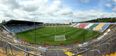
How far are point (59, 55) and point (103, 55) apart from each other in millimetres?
3267

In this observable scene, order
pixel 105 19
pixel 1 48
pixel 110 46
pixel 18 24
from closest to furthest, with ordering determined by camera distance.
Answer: pixel 1 48, pixel 110 46, pixel 18 24, pixel 105 19

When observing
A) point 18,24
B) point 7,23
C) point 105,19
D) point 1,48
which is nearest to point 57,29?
point 18,24

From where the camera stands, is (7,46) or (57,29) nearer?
(7,46)

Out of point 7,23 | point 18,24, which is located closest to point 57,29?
point 18,24

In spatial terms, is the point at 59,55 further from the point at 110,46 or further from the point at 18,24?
the point at 18,24

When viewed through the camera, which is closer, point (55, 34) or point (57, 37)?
point (57, 37)

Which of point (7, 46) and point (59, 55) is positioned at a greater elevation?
point (7, 46)

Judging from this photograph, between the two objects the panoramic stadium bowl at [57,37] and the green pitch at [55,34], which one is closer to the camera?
the panoramic stadium bowl at [57,37]

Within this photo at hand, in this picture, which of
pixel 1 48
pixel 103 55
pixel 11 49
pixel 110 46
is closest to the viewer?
pixel 11 49

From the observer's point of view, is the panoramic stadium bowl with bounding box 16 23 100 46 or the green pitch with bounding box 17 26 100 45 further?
the green pitch with bounding box 17 26 100 45

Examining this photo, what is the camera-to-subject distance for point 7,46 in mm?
12758

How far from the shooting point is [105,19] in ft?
222

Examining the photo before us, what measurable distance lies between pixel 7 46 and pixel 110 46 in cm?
733

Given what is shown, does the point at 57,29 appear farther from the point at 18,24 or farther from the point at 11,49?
the point at 11,49
